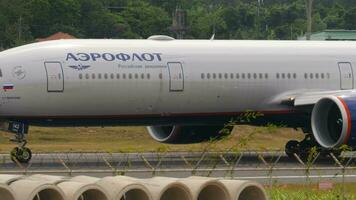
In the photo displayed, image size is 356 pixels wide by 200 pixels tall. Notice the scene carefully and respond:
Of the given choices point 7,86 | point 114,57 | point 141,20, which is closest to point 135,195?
point 7,86

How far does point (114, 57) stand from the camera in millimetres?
26484

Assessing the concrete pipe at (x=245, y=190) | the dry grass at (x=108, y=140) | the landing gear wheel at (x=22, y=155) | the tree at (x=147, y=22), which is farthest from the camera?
the tree at (x=147, y=22)

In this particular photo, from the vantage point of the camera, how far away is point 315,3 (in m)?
152

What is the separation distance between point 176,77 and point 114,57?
1705 millimetres

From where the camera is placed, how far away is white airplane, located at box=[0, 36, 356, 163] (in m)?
25.8

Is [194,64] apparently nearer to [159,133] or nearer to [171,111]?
[171,111]

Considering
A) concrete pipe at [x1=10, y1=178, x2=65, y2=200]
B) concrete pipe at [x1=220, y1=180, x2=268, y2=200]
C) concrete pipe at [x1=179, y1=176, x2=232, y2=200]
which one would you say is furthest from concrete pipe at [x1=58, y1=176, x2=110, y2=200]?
concrete pipe at [x1=220, y1=180, x2=268, y2=200]

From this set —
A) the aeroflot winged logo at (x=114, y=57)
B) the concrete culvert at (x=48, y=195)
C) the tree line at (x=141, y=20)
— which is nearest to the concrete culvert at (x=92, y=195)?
the concrete culvert at (x=48, y=195)

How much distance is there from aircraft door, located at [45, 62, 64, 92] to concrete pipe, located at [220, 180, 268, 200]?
13.5m

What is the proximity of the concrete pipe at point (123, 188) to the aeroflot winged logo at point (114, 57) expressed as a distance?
14.0 metres

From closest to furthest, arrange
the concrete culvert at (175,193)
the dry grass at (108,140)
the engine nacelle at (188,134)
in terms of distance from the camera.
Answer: the concrete culvert at (175,193)
the engine nacelle at (188,134)
the dry grass at (108,140)

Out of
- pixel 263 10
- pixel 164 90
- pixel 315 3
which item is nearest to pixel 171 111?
pixel 164 90

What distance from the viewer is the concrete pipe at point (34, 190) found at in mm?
11523

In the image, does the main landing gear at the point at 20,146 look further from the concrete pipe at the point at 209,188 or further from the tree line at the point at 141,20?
the tree line at the point at 141,20
